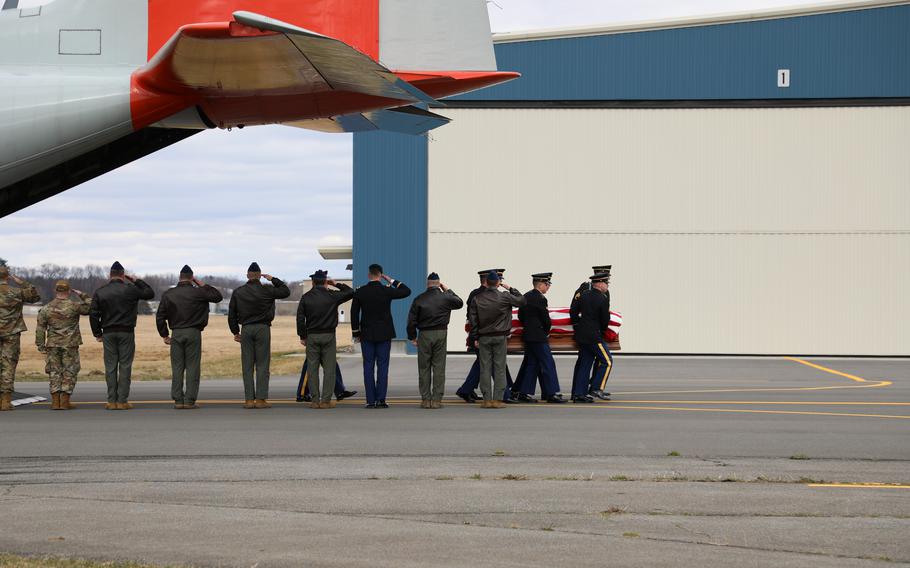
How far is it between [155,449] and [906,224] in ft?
83.0

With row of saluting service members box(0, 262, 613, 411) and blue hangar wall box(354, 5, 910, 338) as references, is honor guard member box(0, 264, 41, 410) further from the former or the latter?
blue hangar wall box(354, 5, 910, 338)

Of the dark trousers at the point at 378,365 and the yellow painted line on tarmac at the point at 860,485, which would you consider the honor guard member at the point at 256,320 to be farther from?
the yellow painted line on tarmac at the point at 860,485

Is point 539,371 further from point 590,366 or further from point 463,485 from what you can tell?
point 463,485

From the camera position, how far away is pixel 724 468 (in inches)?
357

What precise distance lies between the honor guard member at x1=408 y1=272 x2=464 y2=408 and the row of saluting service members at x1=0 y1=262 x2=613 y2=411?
0.01 meters

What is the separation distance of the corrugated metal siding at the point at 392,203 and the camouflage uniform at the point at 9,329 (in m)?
15.9

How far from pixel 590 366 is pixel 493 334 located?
1.74 metres

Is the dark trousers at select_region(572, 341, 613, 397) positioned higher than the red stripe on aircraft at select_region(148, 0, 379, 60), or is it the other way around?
the red stripe on aircraft at select_region(148, 0, 379, 60)

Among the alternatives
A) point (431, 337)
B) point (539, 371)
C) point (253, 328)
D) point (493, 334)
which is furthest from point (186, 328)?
point (539, 371)

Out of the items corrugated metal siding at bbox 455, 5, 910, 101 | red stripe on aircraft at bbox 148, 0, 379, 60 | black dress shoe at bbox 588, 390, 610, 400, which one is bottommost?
black dress shoe at bbox 588, 390, 610, 400

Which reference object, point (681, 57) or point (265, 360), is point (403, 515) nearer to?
point (265, 360)

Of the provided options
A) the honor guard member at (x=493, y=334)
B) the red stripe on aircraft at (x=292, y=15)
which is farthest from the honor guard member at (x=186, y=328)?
the honor guard member at (x=493, y=334)

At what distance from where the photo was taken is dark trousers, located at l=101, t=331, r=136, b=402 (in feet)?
46.5

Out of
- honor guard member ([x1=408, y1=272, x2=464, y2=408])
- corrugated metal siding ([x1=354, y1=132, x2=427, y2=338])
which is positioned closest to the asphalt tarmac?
honor guard member ([x1=408, y1=272, x2=464, y2=408])
